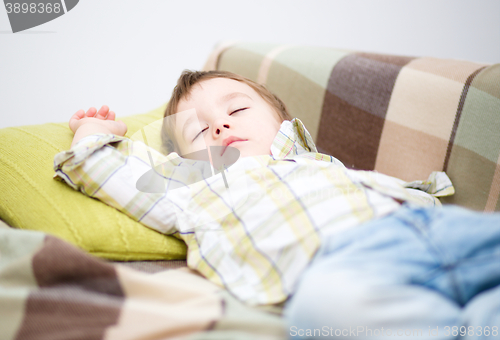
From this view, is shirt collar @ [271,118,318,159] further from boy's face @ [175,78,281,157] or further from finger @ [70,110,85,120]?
finger @ [70,110,85,120]

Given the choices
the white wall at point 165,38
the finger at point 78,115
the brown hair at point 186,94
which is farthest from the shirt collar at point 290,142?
the white wall at point 165,38

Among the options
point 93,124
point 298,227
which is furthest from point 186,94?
point 298,227

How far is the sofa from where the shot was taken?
16.2 inches

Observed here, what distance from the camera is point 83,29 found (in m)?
1.45

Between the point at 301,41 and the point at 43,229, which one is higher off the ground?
the point at 301,41

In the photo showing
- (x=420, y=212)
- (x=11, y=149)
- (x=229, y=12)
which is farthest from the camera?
(x=229, y=12)

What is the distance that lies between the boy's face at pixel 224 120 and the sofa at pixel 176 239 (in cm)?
13

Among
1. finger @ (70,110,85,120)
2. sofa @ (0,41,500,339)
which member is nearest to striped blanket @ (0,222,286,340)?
sofa @ (0,41,500,339)

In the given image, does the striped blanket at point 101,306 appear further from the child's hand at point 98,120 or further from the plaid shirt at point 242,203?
the child's hand at point 98,120

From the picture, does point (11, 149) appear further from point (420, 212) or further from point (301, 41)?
point (301, 41)

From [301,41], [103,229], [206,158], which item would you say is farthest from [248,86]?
[301,41]

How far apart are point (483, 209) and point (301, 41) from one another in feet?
4.08

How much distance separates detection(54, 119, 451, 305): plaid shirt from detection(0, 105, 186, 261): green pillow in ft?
0.08

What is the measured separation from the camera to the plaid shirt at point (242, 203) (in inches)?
21.2
